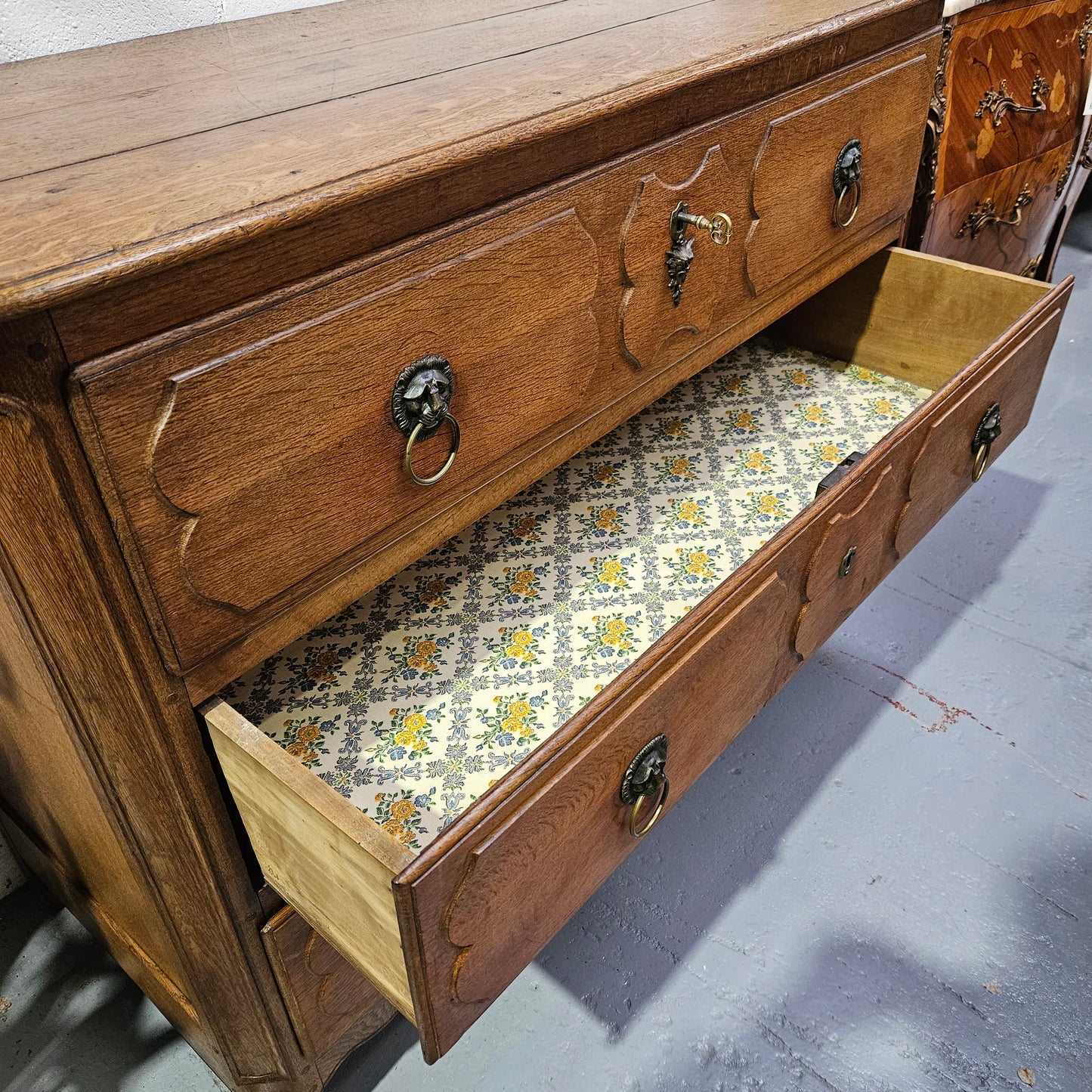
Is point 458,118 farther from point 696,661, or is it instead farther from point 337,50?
point 696,661

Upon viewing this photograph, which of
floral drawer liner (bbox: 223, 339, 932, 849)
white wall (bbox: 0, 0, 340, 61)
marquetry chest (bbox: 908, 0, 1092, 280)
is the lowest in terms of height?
floral drawer liner (bbox: 223, 339, 932, 849)

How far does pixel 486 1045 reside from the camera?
98cm

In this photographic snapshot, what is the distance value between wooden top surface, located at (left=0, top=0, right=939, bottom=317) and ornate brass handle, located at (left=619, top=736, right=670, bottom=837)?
41 centimetres

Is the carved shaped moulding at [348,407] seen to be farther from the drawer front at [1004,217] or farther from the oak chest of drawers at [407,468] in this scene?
the drawer front at [1004,217]

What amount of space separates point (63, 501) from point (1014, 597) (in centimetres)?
138

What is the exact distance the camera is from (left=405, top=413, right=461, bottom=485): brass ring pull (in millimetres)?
622

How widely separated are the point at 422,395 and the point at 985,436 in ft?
2.30

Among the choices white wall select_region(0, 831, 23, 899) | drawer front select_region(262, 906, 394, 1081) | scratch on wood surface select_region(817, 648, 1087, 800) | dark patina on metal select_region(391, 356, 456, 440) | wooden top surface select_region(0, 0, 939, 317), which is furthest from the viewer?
scratch on wood surface select_region(817, 648, 1087, 800)

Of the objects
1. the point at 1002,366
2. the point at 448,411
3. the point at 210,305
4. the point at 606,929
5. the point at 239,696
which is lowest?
the point at 606,929

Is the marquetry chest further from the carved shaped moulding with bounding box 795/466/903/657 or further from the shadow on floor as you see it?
the shadow on floor

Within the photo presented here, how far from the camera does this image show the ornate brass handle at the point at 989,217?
139 cm

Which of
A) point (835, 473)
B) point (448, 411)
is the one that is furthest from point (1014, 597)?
point (448, 411)

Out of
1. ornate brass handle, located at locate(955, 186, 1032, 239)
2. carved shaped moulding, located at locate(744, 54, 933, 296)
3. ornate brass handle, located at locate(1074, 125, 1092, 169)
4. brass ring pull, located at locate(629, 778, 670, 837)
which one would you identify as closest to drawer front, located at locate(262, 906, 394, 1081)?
brass ring pull, located at locate(629, 778, 670, 837)

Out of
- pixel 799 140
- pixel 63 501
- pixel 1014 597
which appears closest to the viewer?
pixel 63 501
